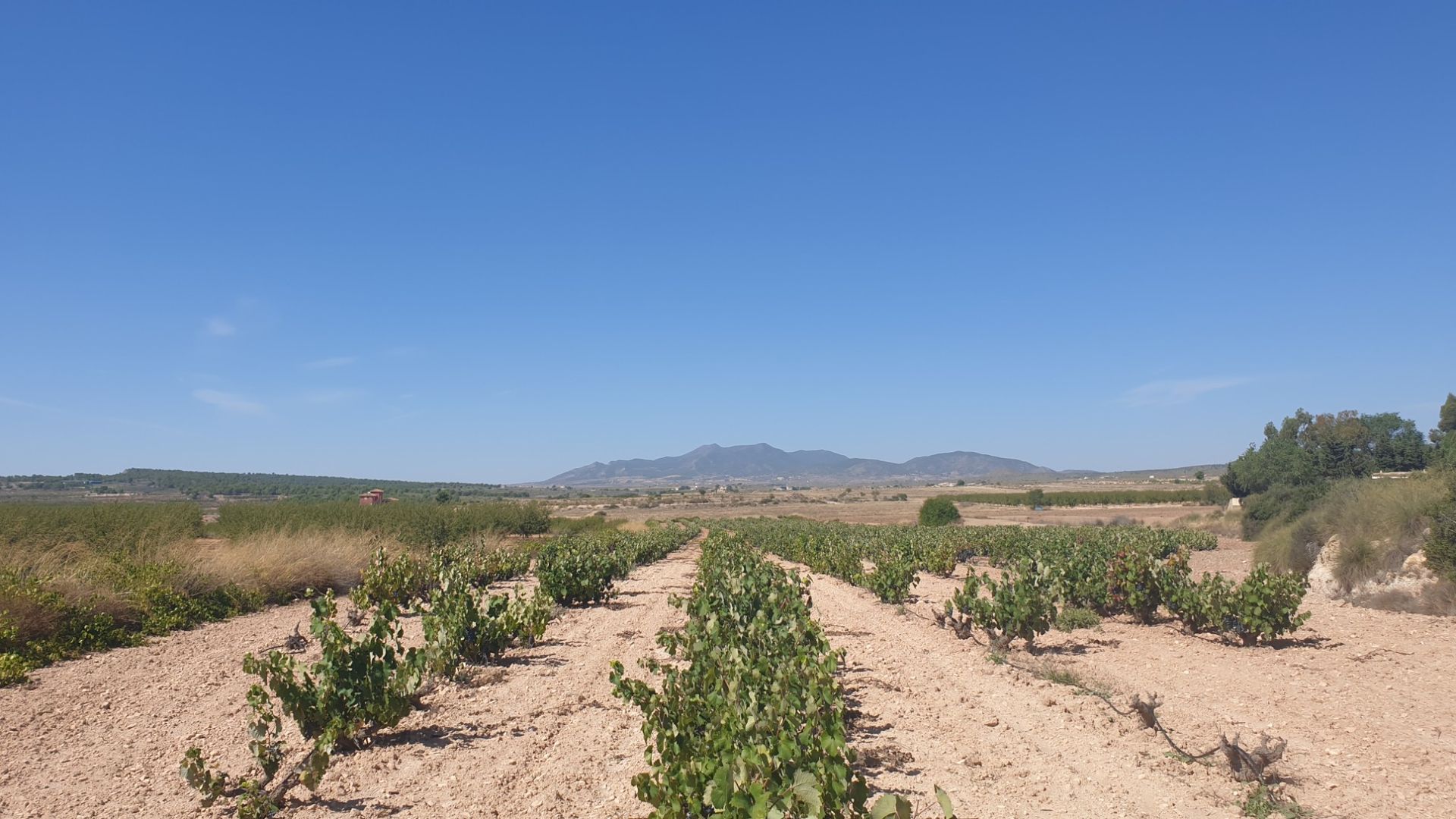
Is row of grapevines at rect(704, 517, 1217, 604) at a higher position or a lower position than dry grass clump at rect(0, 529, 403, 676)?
lower

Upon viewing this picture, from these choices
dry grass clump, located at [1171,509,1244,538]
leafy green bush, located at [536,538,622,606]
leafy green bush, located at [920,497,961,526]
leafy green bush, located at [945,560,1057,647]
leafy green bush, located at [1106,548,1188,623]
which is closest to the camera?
leafy green bush, located at [945,560,1057,647]

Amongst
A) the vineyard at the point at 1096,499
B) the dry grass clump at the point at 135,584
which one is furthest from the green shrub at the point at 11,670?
the vineyard at the point at 1096,499

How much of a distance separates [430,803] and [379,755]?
1.04 m

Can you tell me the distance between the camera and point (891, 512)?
8312 centimetres

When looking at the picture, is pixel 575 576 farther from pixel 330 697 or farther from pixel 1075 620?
pixel 330 697

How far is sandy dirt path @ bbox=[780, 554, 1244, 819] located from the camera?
477 centimetres

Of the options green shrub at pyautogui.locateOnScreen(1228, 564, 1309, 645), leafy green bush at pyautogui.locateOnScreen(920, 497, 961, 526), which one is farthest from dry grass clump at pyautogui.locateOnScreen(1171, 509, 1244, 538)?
green shrub at pyautogui.locateOnScreen(1228, 564, 1309, 645)

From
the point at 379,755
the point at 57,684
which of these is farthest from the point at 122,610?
the point at 379,755

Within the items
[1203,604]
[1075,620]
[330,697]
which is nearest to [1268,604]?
[1203,604]

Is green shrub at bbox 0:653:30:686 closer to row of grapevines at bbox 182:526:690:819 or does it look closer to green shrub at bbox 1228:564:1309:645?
row of grapevines at bbox 182:526:690:819

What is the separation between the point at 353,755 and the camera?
5.62 m

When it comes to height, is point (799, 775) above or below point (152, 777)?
above

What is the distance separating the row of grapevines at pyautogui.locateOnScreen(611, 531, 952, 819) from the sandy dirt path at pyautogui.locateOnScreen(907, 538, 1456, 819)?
2.68 metres

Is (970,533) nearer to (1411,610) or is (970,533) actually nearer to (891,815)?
(1411,610)
